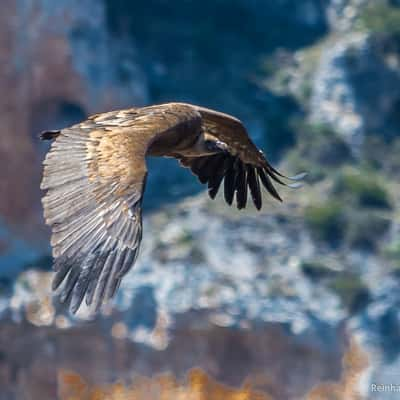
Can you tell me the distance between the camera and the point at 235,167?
12.3 meters

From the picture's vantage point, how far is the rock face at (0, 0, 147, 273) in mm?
26969

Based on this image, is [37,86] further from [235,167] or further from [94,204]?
[94,204]

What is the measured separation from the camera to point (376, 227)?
1049 inches

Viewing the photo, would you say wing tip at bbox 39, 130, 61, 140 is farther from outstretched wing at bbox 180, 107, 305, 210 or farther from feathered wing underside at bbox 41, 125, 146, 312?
outstretched wing at bbox 180, 107, 305, 210

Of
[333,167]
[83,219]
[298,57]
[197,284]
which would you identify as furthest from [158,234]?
[83,219]

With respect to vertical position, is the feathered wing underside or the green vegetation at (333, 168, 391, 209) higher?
the green vegetation at (333, 168, 391, 209)

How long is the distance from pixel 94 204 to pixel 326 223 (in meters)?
17.7

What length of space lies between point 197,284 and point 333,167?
5806 millimetres

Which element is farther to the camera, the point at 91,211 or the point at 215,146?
the point at 215,146

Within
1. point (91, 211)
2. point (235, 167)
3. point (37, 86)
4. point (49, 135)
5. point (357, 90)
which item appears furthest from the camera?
point (357, 90)

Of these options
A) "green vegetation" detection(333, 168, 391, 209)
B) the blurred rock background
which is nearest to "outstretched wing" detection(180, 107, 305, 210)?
the blurred rock background

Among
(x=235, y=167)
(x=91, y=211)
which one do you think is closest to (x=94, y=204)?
(x=91, y=211)

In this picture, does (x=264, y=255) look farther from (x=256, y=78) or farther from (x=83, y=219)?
(x=83, y=219)

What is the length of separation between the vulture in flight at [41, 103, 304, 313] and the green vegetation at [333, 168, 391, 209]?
54.9 ft
